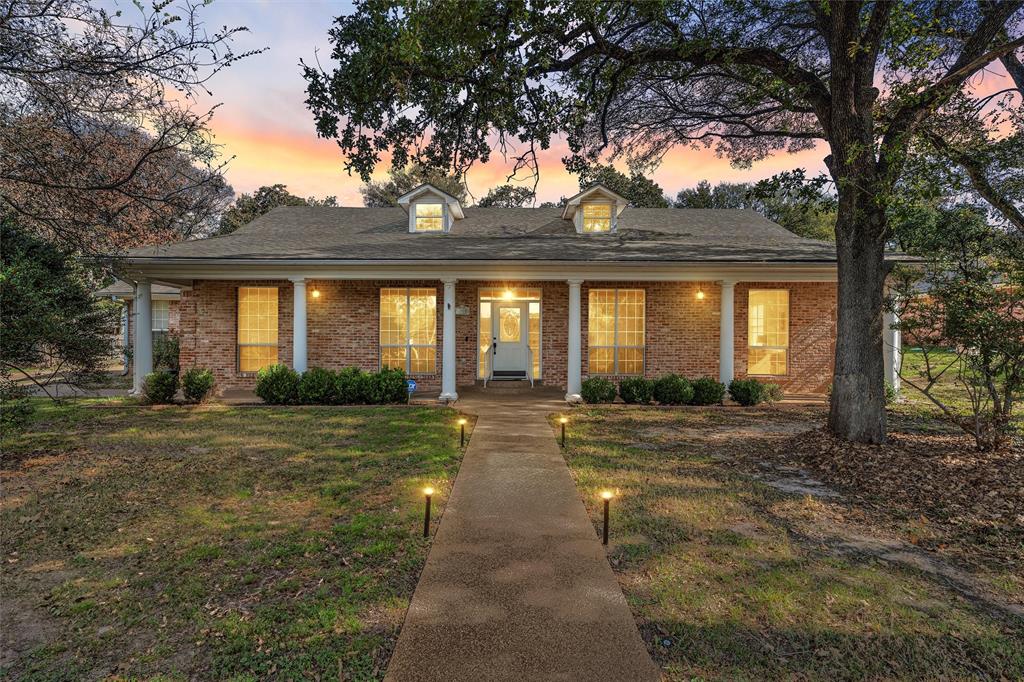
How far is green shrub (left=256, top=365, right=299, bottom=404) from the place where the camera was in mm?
10375

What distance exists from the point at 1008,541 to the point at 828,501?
4.52 ft

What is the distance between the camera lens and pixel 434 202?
13.6 m

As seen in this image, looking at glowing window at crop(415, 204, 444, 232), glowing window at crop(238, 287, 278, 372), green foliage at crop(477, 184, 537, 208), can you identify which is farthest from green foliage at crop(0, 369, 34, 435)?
green foliage at crop(477, 184, 537, 208)

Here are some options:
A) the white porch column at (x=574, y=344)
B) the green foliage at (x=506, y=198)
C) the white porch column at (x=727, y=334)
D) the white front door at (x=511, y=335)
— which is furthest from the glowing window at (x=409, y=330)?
the green foliage at (x=506, y=198)

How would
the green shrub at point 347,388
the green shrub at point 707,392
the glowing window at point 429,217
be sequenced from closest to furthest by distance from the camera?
the green shrub at point 347,388, the green shrub at point 707,392, the glowing window at point 429,217

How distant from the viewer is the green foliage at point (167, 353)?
→ 47.8ft

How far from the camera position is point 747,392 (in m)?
10.7

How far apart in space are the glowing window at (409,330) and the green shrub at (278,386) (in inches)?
102

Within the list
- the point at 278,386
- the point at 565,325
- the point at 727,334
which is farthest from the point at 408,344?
the point at 727,334

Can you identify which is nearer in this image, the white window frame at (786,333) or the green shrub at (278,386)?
the green shrub at (278,386)

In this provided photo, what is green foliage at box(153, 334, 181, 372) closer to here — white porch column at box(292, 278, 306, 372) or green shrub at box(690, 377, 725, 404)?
white porch column at box(292, 278, 306, 372)

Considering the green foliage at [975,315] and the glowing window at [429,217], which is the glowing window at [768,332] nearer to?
the green foliage at [975,315]

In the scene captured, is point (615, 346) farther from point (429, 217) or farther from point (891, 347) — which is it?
point (429, 217)

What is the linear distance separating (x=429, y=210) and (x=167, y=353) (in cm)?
957
